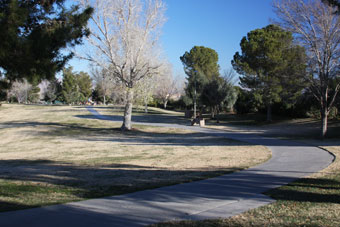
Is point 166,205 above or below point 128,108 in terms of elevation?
below

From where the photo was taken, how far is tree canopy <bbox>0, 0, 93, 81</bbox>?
306 inches

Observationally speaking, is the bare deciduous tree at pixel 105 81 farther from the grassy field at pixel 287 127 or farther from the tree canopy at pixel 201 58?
the tree canopy at pixel 201 58

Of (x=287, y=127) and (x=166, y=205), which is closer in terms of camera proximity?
(x=166, y=205)

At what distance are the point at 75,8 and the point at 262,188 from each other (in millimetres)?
7428

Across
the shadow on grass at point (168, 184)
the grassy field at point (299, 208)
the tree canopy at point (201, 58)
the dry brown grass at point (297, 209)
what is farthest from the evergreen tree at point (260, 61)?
the tree canopy at point (201, 58)

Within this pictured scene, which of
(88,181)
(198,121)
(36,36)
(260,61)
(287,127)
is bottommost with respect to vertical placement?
(88,181)

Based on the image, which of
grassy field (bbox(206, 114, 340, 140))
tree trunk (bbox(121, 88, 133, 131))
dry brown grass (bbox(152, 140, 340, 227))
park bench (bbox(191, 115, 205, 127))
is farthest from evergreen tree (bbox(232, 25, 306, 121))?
dry brown grass (bbox(152, 140, 340, 227))

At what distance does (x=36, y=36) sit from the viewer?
28.0 ft

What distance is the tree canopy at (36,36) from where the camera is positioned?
7.77 meters

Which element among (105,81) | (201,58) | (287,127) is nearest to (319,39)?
(287,127)

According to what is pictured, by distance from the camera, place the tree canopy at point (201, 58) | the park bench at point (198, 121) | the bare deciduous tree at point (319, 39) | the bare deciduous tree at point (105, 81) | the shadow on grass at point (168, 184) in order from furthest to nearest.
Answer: the tree canopy at point (201, 58) → the park bench at point (198, 121) → the bare deciduous tree at point (105, 81) → the bare deciduous tree at point (319, 39) → the shadow on grass at point (168, 184)

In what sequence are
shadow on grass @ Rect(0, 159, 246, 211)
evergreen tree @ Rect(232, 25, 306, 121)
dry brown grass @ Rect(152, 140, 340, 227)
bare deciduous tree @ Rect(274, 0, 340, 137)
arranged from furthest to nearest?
1. evergreen tree @ Rect(232, 25, 306, 121)
2. bare deciduous tree @ Rect(274, 0, 340, 137)
3. shadow on grass @ Rect(0, 159, 246, 211)
4. dry brown grass @ Rect(152, 140, 340, 227)

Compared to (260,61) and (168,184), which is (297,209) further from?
(260,61)

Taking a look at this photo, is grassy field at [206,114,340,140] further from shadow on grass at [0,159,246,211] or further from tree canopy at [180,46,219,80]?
tree canopy at [180,46,219,80]
